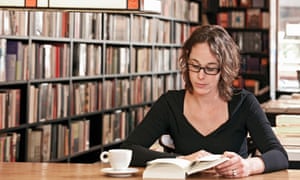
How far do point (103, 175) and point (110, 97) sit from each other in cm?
432

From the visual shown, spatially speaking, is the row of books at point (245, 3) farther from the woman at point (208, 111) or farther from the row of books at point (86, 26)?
the woman at point (208, 111)

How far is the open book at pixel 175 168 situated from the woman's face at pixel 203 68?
0.53 metres

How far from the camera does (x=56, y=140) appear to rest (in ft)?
18.1

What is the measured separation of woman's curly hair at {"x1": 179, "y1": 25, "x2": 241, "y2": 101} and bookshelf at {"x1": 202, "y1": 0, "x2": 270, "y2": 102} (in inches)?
274

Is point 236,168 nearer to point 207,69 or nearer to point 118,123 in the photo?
point 207,69

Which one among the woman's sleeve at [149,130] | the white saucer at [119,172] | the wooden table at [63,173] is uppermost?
the woman's sleeve at [149,130]

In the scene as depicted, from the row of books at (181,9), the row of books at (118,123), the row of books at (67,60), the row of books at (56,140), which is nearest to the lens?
the row of books at (67,60)

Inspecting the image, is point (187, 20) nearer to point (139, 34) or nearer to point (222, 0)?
point (222, 0)

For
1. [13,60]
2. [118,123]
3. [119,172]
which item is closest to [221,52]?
[119,172]

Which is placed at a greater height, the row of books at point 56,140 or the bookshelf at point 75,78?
the bookshelf at point 75,78

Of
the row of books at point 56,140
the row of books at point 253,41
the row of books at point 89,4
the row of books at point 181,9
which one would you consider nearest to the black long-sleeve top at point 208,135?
the row of books at point 89,4

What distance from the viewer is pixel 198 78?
9.05 ft

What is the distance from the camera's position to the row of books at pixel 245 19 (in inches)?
386

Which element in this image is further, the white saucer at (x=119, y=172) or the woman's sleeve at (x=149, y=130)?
the woman's sleeve at (x=149, y=130)
